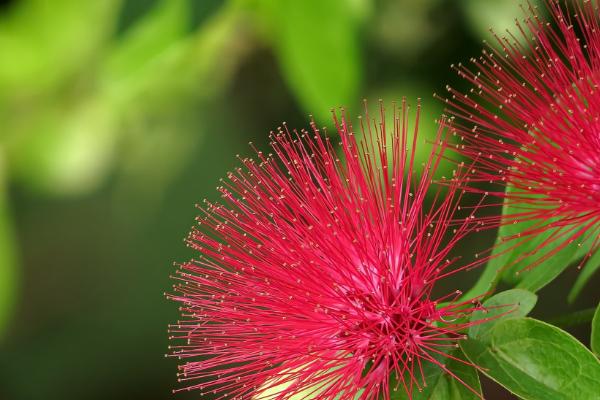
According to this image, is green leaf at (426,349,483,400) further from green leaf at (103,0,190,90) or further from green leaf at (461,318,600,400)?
green leaf at (103,0,190,90)

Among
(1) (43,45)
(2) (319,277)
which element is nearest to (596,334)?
(2) (319,277)

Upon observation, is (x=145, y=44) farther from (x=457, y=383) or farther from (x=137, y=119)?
(x=457, y=383)

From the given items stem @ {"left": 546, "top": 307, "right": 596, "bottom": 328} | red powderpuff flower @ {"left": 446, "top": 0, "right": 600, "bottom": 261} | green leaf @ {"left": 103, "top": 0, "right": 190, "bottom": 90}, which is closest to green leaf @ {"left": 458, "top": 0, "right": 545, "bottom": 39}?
green leaf @ {"left": 103, "top": 0, "right": 190, "bottom": 90}

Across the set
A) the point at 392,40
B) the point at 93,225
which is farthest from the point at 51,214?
the point at 392,40

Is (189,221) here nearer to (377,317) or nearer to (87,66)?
(87,66)

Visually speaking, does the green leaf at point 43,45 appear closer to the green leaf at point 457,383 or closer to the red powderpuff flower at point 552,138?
the red powderpuff flower at point 552,138

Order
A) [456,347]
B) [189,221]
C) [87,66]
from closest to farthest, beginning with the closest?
[456,347]
[87,66]
[189,221]
